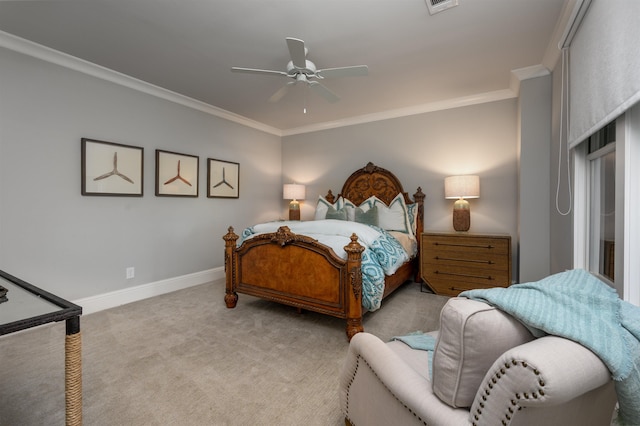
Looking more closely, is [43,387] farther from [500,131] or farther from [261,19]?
[500,131]

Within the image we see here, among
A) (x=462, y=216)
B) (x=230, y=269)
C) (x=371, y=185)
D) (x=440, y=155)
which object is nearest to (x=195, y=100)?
(x=230, y=269)

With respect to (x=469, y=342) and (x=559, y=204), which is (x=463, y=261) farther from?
(x=469, y=342)

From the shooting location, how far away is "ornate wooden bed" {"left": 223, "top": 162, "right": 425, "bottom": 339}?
231 cm

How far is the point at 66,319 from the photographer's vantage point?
3.66 ft

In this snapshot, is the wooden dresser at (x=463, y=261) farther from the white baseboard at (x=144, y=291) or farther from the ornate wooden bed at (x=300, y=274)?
the white baseboard at (x=144, y=291)

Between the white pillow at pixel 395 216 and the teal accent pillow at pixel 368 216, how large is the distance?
0.05 meters

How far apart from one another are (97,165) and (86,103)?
61 cm

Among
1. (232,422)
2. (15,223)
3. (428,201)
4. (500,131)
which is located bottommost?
(232,422)

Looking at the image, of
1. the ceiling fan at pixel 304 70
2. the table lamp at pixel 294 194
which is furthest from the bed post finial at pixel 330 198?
the ceiling fan at pixel 304 70

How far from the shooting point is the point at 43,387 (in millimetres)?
1706

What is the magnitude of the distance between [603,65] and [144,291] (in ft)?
14.1

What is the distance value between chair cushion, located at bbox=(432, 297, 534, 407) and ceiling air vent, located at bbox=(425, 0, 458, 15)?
82.8 inches

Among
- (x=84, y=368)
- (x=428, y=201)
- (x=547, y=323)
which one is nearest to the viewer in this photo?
(x=547, y=323)

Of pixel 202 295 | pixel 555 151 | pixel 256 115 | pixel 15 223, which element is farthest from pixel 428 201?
pixel 15 223
